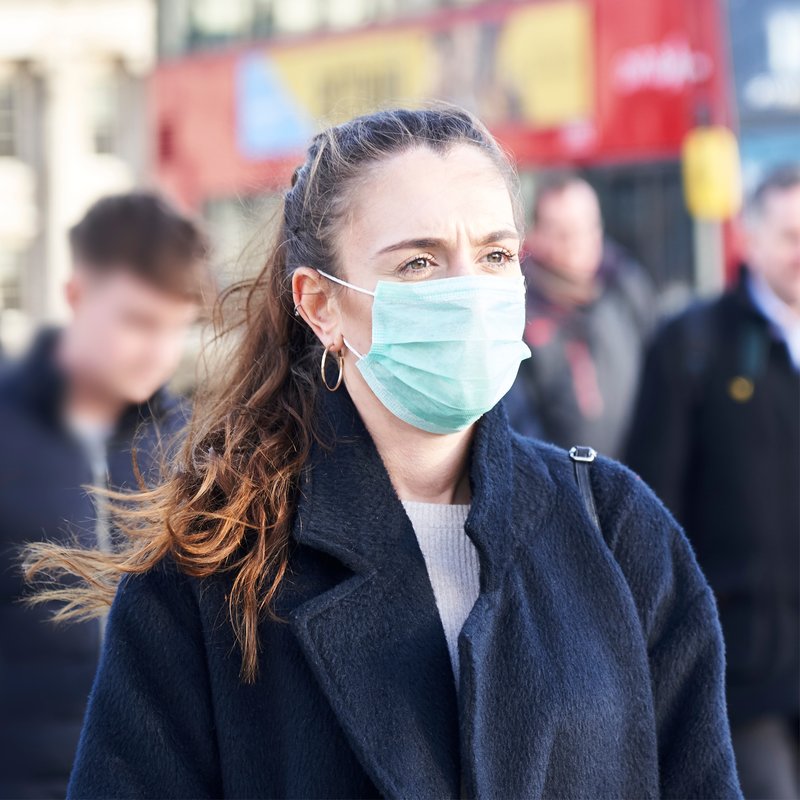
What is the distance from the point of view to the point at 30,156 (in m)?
27.7

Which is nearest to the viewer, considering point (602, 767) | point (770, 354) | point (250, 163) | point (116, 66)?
point (602, 767)

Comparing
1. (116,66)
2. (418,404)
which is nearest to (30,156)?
(116,66)

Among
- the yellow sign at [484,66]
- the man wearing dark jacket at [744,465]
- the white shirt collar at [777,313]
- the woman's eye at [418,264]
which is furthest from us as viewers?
the yellow sign at [484,66]

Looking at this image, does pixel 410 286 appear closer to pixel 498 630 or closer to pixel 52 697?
pixel 498 630

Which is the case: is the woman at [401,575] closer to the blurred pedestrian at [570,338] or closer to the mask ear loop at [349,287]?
the mask ear loop at [349,287]

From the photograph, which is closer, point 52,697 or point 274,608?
point 274,608

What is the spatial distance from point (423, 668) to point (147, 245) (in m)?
1.99

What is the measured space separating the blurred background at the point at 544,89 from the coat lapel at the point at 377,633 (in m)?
4.75

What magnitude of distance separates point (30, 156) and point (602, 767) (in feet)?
88.3

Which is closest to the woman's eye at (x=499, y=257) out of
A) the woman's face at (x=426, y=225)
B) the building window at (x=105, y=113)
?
the woman's face at (x=426, y=225)

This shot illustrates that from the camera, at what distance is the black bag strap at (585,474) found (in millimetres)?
2568

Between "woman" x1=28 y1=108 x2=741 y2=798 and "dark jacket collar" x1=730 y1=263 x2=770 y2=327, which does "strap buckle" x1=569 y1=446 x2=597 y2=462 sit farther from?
"dark jacket collar" x1=730 y1=263 x2=770 y2=327

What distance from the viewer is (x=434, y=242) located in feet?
8.25

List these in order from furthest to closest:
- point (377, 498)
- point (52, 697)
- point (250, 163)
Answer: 1. point (250, 163)
2. point (52, 697)
3. point (377, 498)
